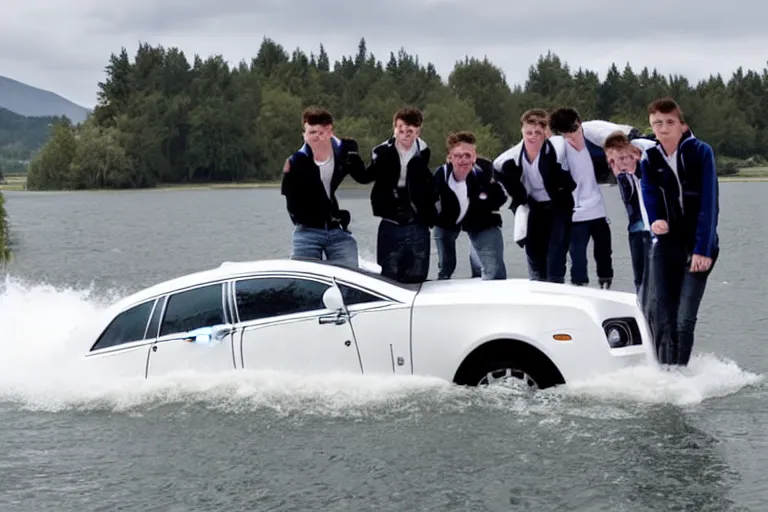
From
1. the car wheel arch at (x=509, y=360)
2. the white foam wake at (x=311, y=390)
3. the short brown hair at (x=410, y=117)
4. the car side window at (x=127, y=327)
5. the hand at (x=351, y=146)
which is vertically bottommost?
the white foam wake at (x=311, y=390)

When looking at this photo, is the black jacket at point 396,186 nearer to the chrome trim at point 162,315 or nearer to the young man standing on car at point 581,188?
the young man standing on car at point 581,188

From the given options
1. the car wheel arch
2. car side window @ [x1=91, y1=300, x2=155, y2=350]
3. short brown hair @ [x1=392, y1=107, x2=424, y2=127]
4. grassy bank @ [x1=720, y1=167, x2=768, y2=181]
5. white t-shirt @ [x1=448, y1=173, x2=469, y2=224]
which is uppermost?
short brown hair @ [x1=392, y1=107, x2=424, y2=127]

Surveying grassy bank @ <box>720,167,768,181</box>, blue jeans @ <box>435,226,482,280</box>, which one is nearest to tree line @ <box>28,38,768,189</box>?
grassy bank @ <box>720,167,768,181</box>

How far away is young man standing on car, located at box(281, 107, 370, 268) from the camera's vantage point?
10016 millimetres

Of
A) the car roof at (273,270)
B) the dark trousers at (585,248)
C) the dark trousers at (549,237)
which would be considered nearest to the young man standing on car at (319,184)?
the car roof at (273,270)

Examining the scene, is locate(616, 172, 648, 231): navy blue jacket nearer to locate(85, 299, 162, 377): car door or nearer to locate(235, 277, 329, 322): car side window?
locate(235, 277, 329, 322): car side window

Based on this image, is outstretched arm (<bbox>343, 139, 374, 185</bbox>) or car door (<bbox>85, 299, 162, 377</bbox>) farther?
outstretched arm (<bbox>343, 139, 374, 185</bbox>)

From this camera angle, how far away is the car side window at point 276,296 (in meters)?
8.70

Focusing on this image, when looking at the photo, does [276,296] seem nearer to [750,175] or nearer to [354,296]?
[354,296]

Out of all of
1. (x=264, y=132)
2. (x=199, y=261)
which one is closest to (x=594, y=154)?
(x=199, y=261)

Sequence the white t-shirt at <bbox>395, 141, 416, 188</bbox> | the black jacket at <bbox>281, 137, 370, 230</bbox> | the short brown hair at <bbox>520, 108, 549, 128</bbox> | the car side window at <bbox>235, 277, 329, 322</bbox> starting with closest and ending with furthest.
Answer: the car side window at <bbox>235, 277, 329, 322</bbox> → the white t-shirt at <bbox>395, 141, 416, 188</bbox> → the black jacket at <bbox>281, 137, 370, 230</bbox> → the short brown hair at <bbox>520, 108, 549, 128</bbox>

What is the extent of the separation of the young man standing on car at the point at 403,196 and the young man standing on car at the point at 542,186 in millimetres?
1155

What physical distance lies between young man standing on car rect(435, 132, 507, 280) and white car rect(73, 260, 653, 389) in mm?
1414

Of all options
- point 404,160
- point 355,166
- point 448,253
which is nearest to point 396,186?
point 404,160
